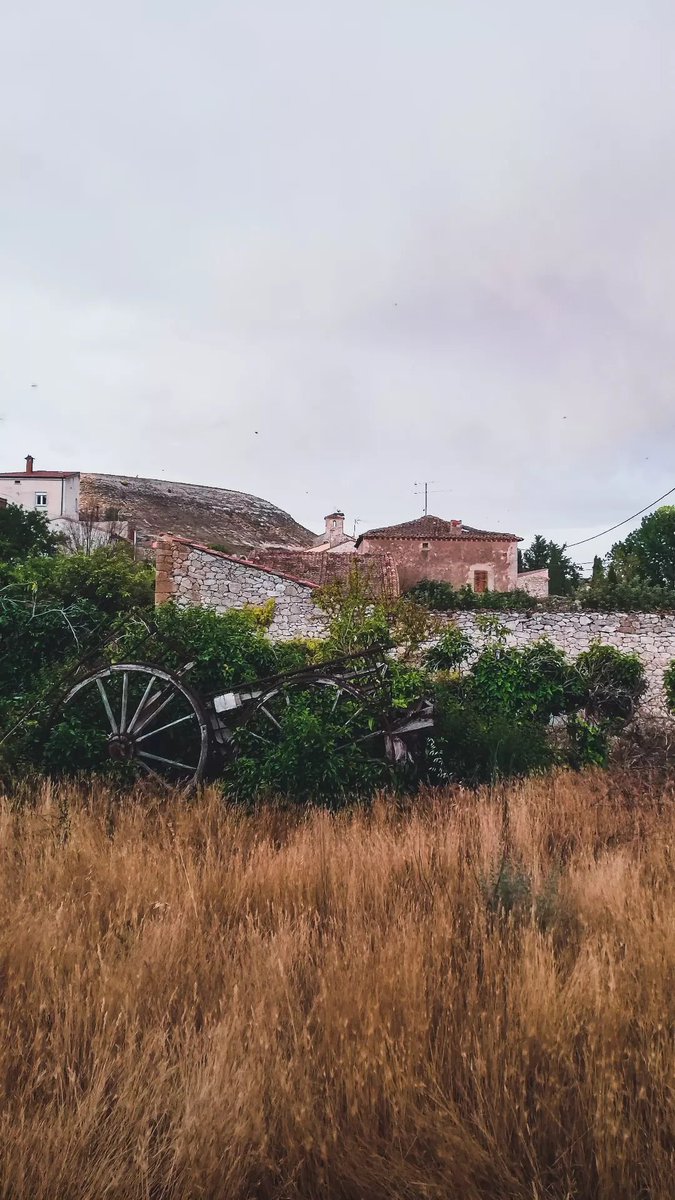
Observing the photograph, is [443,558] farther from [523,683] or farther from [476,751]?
[476,751]

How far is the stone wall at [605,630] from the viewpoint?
2006 cm

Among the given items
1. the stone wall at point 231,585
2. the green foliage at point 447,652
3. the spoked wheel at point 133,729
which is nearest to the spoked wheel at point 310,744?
the spoked wheel at point 133,729

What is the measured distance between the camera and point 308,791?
712 cm

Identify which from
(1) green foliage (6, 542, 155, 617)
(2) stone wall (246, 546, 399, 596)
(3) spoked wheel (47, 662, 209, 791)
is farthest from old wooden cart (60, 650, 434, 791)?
(2) stone wall (246, 546, 399, 596)

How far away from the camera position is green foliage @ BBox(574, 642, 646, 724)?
1202cm

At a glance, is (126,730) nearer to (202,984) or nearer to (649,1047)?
(202,984)

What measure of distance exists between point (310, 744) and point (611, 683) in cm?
694

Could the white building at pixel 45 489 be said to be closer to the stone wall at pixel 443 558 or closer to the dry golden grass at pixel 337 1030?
the stone wall at pixel 443 558

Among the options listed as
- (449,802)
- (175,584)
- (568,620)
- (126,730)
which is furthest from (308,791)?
(568,620)

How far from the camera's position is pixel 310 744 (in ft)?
23.6

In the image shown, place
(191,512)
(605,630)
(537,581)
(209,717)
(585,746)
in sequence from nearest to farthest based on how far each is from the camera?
(209,717) < (585,746) < (605,630) < (537,581) < (191,512)

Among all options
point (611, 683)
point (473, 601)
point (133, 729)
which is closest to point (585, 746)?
point (611, 683)

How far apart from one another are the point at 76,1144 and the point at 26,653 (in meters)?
8.46

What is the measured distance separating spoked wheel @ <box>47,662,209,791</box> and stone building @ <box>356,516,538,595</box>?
69.6 ft
